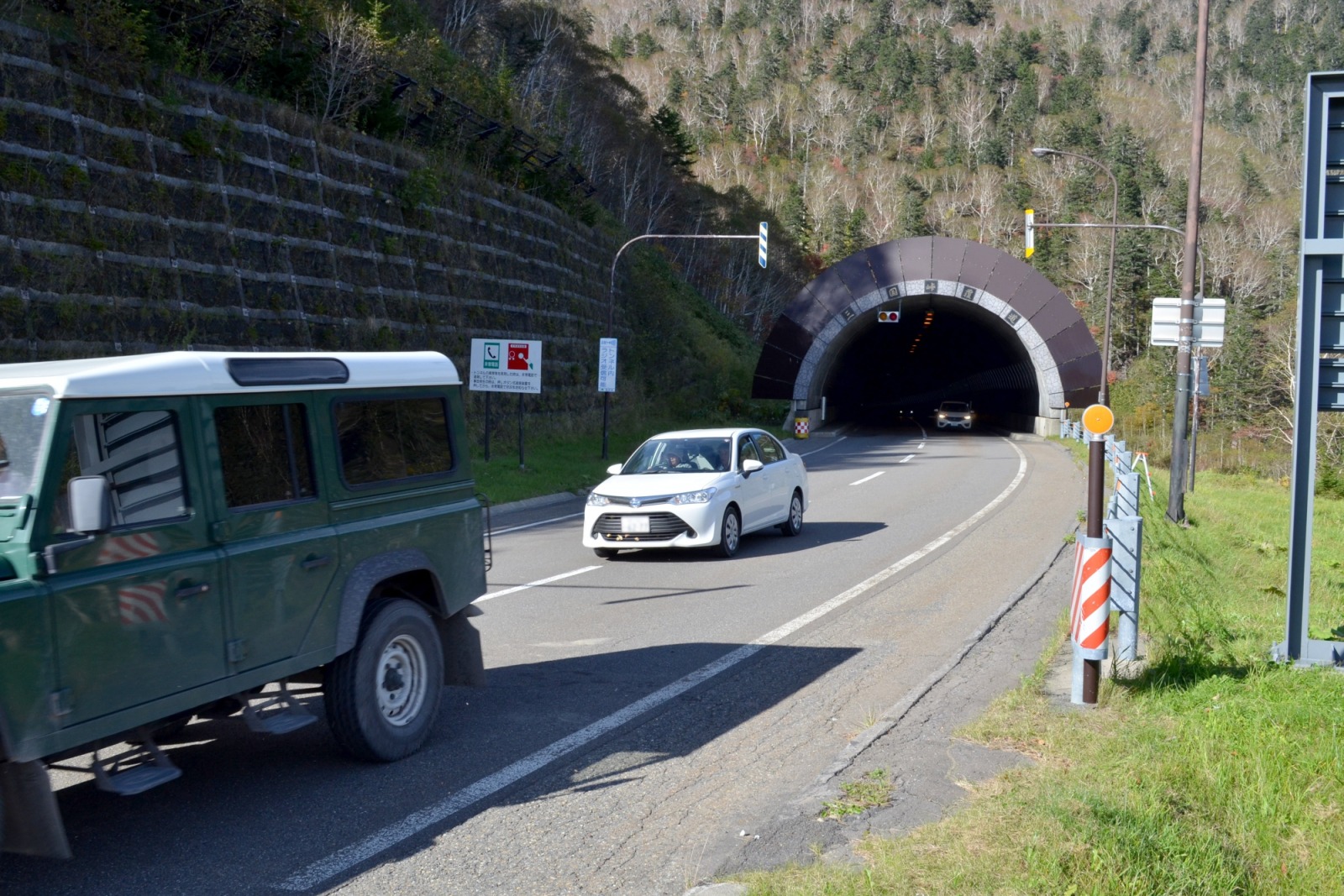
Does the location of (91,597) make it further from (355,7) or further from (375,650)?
(355,7)

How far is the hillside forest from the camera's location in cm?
2967

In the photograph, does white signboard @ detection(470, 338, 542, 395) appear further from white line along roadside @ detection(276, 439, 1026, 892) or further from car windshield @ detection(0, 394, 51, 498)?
car windshield @ detection(0, 394, 51, 498)

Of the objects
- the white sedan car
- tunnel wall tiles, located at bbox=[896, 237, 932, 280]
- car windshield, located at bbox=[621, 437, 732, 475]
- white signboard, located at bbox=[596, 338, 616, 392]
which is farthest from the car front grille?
tunnel wall tiles, located at bbox=[896, 237, 932, 280]

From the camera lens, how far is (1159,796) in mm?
5148

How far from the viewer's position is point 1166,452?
3962 centimetres

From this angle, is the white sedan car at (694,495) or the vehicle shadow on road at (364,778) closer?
the vehicle shadow on road at (364,778)

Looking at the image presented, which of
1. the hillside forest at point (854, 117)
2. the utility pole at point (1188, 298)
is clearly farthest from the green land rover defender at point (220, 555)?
the hillside forest at point (854, 117)

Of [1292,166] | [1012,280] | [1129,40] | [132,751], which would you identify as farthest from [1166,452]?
[1129,40]

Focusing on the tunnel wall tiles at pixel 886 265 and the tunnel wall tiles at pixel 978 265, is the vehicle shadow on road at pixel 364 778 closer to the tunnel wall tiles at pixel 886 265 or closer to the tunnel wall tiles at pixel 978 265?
the tunnel wall tiles at pixel 886 265

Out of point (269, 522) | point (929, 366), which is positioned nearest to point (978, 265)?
point (929, 366)

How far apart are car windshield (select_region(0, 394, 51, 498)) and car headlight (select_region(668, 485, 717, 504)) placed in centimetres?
914

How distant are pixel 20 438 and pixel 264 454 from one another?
113 cm

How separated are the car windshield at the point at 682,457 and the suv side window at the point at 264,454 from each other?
8.90 metres

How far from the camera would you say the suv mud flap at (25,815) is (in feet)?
13.7
